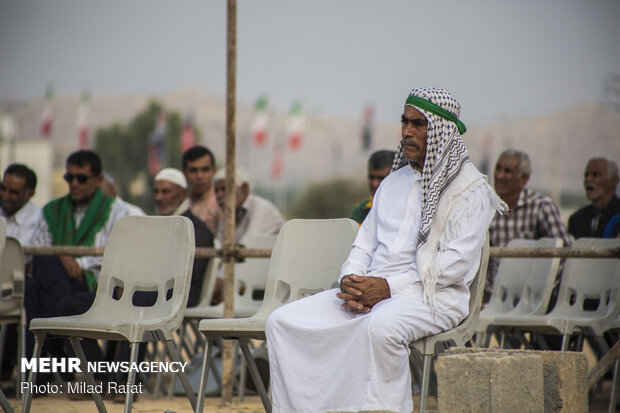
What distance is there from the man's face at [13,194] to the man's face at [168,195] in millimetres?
1135

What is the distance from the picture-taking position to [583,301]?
6035 mm

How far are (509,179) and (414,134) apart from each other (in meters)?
2.75

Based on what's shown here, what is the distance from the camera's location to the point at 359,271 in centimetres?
455

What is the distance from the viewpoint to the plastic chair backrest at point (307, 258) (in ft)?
16.3

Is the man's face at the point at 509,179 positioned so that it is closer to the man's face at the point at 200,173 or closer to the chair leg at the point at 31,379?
the man's face at the point at 200,173

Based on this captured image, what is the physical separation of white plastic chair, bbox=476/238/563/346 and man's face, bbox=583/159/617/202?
1.15 meters

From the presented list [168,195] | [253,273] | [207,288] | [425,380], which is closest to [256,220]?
[168,195]

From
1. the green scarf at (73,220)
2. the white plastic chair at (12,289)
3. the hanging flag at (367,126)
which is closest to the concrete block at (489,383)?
the white plastic chair at (12,289)

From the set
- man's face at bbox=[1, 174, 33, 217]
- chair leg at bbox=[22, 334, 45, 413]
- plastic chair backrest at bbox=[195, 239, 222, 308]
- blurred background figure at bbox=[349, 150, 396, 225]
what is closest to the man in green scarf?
man's face at bbox=[1, 174, 33, 217]

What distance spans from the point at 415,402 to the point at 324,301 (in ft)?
7.54

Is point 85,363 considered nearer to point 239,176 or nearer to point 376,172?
point 376,172

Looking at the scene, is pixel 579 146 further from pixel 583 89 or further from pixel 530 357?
pixel 530 357

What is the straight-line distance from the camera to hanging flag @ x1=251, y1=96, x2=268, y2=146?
158 ft

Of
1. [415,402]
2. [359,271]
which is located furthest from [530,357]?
[415,402]
